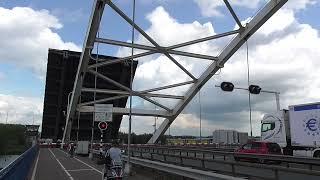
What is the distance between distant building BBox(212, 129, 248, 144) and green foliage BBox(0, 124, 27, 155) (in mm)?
30022

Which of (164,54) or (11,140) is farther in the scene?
(11,140)

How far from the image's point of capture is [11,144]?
7419 cm

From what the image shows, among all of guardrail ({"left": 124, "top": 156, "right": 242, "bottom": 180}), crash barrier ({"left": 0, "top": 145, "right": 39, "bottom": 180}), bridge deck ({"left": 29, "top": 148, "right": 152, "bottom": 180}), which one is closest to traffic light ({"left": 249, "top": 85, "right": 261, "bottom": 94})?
bridge deck ({"left": 29, "top": 148, "right": 152, "bottom": 180})

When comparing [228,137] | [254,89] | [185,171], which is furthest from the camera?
[228,137]

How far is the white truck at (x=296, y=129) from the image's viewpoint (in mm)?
30953

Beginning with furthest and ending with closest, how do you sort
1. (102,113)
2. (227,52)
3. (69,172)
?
(227,52) → (102,113) → (69,172)

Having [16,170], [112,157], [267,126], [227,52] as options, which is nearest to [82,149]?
[227,52]

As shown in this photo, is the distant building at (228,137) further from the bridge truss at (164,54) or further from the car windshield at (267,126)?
the car windshield at (267,126)

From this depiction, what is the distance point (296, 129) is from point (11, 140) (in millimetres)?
54136

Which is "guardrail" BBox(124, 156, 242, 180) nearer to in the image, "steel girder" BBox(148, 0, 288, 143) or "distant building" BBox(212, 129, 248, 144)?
"steel girder" BBox(148, 0, 288, 143)

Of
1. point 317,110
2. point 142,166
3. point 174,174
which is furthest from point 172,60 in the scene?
point 174,174

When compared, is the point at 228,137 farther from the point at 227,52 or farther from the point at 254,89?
the point at 254,89

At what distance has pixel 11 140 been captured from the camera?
248 feet

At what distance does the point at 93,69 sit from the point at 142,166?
42473 millimetres
